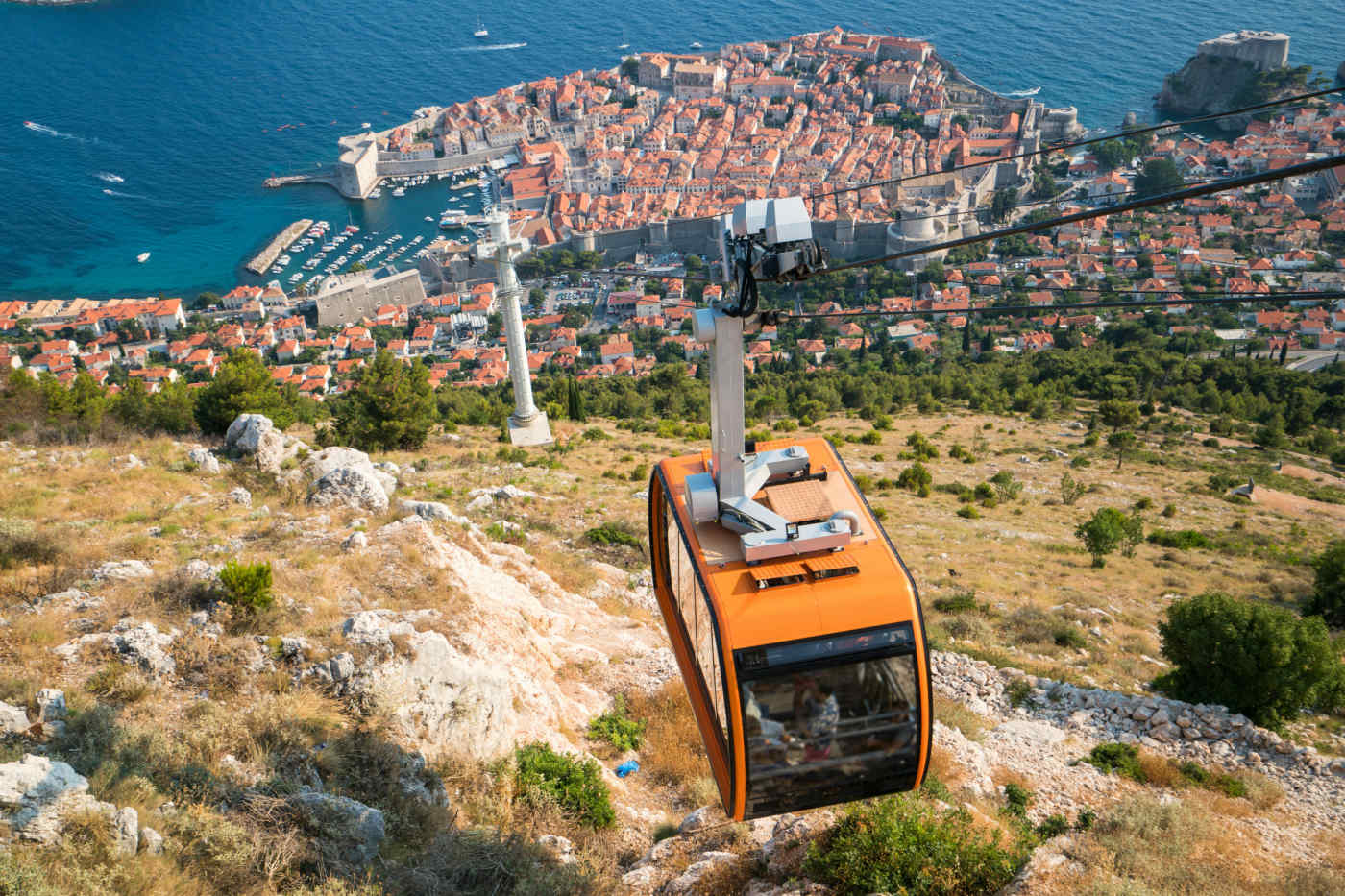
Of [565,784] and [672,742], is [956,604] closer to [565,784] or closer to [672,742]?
[672,742]

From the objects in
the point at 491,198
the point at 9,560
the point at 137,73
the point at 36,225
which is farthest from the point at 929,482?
the point at 137,73

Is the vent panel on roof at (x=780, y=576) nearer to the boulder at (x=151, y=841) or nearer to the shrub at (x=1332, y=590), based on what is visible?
the boulder at (x=151, y=841)

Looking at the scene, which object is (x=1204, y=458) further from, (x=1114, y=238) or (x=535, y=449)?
(x=1114, y=238)

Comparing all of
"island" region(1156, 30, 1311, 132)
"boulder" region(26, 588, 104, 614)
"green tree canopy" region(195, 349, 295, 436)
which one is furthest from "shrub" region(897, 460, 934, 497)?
"island" region(1156, 30, 1311, 132)

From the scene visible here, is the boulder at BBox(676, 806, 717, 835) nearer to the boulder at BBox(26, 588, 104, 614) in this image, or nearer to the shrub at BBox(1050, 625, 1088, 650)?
the boulder at BBox(26, 588, 104, 614)

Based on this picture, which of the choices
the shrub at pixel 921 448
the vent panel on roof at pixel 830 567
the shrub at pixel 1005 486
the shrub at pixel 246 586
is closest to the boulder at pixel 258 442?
the shrub at pixel 246 586

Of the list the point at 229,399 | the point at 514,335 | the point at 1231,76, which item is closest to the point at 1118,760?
the point at 229,399
